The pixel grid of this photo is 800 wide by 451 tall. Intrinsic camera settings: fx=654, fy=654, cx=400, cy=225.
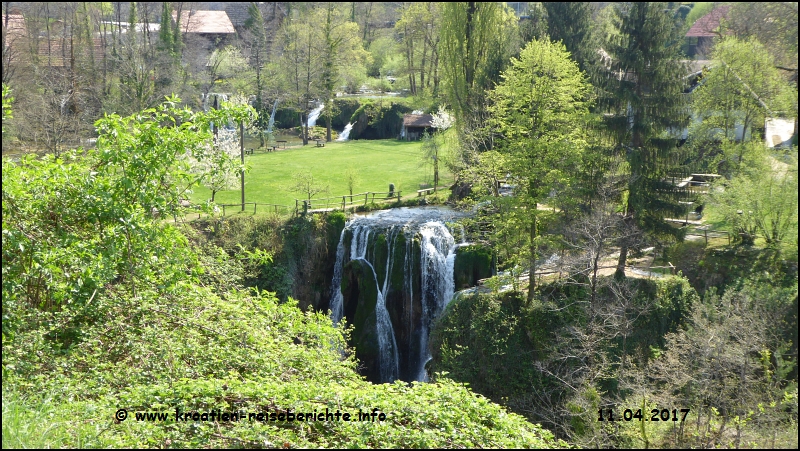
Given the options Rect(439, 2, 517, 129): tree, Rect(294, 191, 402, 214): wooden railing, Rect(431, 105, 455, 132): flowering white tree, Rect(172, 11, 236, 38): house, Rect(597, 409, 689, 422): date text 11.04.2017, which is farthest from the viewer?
Rect(172, 11, 236, 38): house

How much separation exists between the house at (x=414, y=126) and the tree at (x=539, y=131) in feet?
81.6

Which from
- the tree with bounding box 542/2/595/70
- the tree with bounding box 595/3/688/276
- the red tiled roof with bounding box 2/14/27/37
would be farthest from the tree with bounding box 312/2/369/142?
the tree with bounding box 595/3/688/276

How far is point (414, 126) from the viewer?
4584 cm

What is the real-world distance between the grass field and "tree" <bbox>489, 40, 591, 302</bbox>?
10.6 meters

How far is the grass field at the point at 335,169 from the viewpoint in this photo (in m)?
30.3

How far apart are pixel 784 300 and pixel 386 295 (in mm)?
12266

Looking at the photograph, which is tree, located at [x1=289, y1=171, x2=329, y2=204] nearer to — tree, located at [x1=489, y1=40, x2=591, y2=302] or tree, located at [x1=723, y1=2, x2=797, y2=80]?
tree, located at [x1=489, y1=40, x2=591, y2=302]

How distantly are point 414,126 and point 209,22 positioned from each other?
25.3 m

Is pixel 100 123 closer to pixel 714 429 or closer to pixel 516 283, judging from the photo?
pixel 714 429

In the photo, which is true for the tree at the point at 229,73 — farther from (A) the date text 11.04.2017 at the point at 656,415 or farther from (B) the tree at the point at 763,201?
(A) the date text 11.04.2017 at the point at 656,415

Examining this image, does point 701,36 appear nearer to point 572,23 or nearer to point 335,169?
point 572,23

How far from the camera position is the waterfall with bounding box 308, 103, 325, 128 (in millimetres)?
50438

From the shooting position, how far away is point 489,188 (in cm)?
2170

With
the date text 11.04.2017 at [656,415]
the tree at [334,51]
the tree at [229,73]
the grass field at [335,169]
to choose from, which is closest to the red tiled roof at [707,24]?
the grass field at [335,169]
